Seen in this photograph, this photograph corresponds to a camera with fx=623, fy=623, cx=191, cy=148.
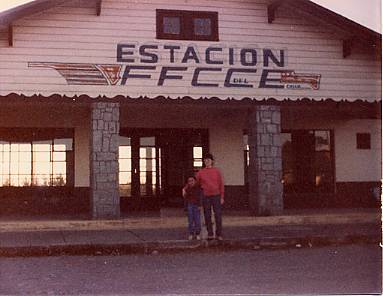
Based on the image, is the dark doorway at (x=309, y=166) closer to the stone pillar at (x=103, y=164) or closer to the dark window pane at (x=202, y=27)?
the dark window pane at (x=202, y=27)

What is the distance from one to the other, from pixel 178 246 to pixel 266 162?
482cm

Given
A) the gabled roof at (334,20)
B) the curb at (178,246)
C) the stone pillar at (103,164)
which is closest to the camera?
the curb at (178,246)

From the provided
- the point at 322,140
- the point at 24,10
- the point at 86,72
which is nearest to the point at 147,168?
the point at 86,72

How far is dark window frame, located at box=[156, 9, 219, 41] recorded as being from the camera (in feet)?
52.9

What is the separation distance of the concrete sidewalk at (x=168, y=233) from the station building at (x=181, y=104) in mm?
681

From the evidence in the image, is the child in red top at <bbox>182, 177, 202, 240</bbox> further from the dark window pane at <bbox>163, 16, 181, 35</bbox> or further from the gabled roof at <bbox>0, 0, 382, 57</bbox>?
the gabled roof at <bbox>0, 0, 382, 57</bbox>

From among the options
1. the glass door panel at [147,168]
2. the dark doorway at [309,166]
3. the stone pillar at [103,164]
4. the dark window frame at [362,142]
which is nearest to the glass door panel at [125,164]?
the glass door panel at [147,168]

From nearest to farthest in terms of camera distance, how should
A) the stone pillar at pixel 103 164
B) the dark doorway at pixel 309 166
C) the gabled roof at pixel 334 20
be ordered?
the stone pillar at pixel 103 164
the gabled roof at pixel 334 20
the dark doorway at pixel 309 166

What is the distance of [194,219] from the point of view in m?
13.0

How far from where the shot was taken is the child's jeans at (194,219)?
1305 centimetres

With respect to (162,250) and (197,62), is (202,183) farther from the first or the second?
(197,62)

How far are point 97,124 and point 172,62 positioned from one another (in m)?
2.50

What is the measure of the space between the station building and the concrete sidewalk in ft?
2.23

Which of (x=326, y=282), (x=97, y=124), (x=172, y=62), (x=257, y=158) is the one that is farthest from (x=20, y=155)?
(x=326, y=282)
